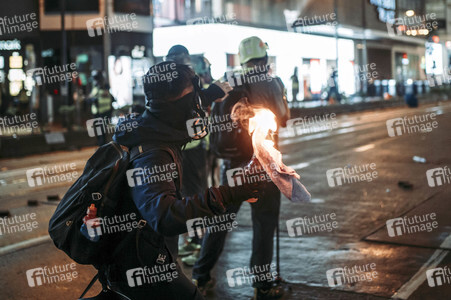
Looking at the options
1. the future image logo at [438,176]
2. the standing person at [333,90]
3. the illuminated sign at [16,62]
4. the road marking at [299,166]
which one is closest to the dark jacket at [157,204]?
the future image logo at [438,176]

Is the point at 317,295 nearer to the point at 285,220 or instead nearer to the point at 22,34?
the point at 285,220

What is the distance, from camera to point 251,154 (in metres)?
4.94

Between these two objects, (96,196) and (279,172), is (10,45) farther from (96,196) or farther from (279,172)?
(279,172)

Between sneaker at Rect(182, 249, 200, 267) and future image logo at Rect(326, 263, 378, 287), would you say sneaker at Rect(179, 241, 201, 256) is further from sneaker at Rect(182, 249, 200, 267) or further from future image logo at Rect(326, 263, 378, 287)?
future image logo at Rect(326, 263, 378, 287)

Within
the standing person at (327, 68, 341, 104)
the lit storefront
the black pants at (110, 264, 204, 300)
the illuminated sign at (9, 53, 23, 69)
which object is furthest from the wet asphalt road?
the standing person at (327, 68, 341, 104)

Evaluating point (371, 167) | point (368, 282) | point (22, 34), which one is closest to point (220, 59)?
point (22, 34)

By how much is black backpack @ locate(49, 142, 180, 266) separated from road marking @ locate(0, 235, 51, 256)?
14.5 feet

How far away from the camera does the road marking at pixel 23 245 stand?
6875 millimetres

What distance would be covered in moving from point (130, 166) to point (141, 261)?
→ 440 mm

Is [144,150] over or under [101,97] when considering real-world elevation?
over

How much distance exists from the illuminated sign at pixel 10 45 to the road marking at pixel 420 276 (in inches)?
938

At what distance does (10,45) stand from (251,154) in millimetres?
24421

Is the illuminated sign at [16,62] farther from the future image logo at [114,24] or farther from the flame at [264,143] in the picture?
the flame at [264,143]

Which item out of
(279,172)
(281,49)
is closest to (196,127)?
(279,172)
